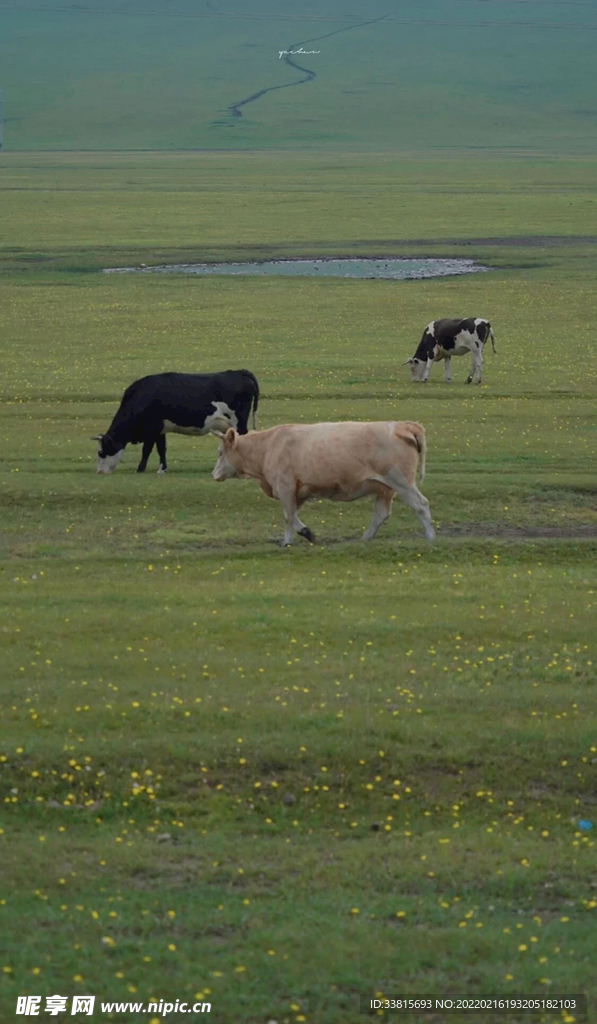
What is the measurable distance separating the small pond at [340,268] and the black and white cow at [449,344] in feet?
71.5

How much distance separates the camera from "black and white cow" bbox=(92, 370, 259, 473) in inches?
902

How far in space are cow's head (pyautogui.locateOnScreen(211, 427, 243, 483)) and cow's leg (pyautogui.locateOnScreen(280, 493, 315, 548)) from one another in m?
1.41

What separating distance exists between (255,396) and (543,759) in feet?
43.4

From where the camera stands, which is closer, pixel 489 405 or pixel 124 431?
pixel 124 431

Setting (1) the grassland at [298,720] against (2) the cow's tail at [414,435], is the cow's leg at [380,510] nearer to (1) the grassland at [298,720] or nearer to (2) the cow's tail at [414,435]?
(1) the grassland at [298,720]

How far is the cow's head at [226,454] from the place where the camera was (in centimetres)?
1919

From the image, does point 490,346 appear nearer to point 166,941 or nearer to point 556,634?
point 556,634

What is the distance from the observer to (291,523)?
60.1ft

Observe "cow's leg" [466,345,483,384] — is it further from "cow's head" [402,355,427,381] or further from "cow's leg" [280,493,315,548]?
"cow's leg" [280,493,315,548]

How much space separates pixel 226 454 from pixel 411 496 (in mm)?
2908

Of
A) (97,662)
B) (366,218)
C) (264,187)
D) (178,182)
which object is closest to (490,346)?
(97,662)

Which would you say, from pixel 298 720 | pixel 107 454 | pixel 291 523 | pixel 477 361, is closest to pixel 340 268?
pixel 477 361

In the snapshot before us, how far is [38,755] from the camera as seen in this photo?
442 inches

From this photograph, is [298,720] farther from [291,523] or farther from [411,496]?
[411,496]
